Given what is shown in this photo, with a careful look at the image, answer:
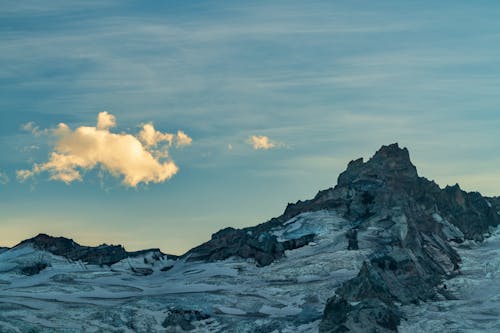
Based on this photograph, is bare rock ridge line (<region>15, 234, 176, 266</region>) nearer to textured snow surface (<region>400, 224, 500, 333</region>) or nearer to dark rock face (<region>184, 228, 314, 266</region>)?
dark rock face (<region>184, 228, 314, 266</region>)

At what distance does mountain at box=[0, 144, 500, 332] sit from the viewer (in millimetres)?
102500

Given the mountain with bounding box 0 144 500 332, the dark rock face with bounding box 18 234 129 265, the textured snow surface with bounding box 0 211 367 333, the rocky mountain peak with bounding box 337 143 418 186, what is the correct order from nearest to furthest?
the mountain with bounding box 0 144 500 332
the textured snow surface with bounding box 0 211 367 333
the dark rock face with bounding box 18 234 129 265
the rocky mountain peak with bounding box 337 143 418 186

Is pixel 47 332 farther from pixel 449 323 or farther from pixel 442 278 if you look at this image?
pixel 442 278

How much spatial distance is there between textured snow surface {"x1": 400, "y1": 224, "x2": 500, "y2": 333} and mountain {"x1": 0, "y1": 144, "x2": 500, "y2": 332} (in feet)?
1.02

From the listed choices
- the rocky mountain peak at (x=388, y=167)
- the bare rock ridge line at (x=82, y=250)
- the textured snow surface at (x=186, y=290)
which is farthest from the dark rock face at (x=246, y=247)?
the rocky mountain peak at (x=388, y=167)

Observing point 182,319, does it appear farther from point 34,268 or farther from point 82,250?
point 82,250

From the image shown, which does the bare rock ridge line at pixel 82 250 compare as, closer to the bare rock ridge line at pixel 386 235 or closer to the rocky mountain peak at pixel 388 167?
the bare rock ridge line at pixel 386 235

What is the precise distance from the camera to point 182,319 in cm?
10469

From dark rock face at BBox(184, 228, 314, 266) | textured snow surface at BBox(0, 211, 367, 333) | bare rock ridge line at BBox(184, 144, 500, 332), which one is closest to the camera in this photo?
bare rock ridge line at BBox(184, 144, 500, 332)

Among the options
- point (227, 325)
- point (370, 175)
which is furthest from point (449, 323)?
point (370, 175)

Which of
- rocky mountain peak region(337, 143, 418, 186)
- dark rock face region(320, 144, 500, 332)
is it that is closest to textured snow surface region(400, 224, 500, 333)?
dark rock face region(320, 144, 500, 332)

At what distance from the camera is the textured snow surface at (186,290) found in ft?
337

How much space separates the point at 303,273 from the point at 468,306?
88.8ft

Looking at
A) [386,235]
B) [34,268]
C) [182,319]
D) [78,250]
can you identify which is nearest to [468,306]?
[386,235]
